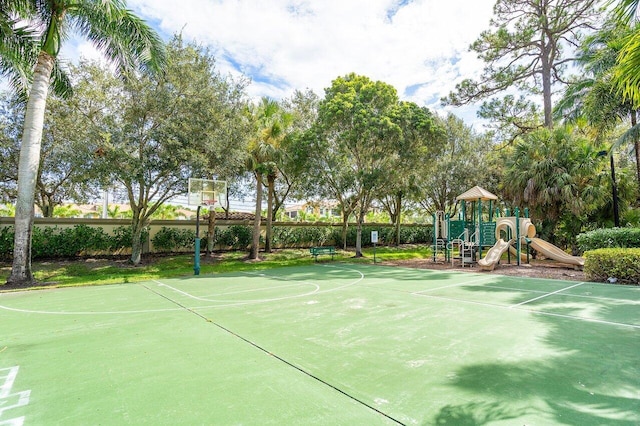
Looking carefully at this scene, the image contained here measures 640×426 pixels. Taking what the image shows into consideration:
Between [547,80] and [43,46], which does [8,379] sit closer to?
[43,46]

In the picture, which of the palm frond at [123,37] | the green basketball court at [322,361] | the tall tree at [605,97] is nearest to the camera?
the green basketball court at [322,361]

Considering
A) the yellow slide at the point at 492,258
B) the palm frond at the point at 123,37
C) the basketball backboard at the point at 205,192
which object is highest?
the palm frond at the point at 123,37

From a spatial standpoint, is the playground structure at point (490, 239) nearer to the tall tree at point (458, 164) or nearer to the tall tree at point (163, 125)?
the tall tree at point (458, 164)

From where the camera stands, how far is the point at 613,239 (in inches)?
462

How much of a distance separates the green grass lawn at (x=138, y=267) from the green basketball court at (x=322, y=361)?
3.73 metres

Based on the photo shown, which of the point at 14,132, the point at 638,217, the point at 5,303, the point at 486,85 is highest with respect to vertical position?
the point at 486,85

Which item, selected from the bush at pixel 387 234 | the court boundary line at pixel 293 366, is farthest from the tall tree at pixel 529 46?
the court boundary line at pixel 293 366

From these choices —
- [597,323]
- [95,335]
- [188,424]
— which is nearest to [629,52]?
[597,323]

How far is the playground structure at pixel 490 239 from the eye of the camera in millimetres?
14141

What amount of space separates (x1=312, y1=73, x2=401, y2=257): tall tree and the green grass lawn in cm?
482

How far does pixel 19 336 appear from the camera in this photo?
5098mm

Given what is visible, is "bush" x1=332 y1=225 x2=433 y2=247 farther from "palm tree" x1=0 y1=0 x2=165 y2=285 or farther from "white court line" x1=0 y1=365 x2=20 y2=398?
"white court line" x1=0 y1=365 x2=20 y2=398

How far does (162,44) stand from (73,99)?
6093 mm

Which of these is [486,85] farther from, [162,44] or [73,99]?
[73,99]
